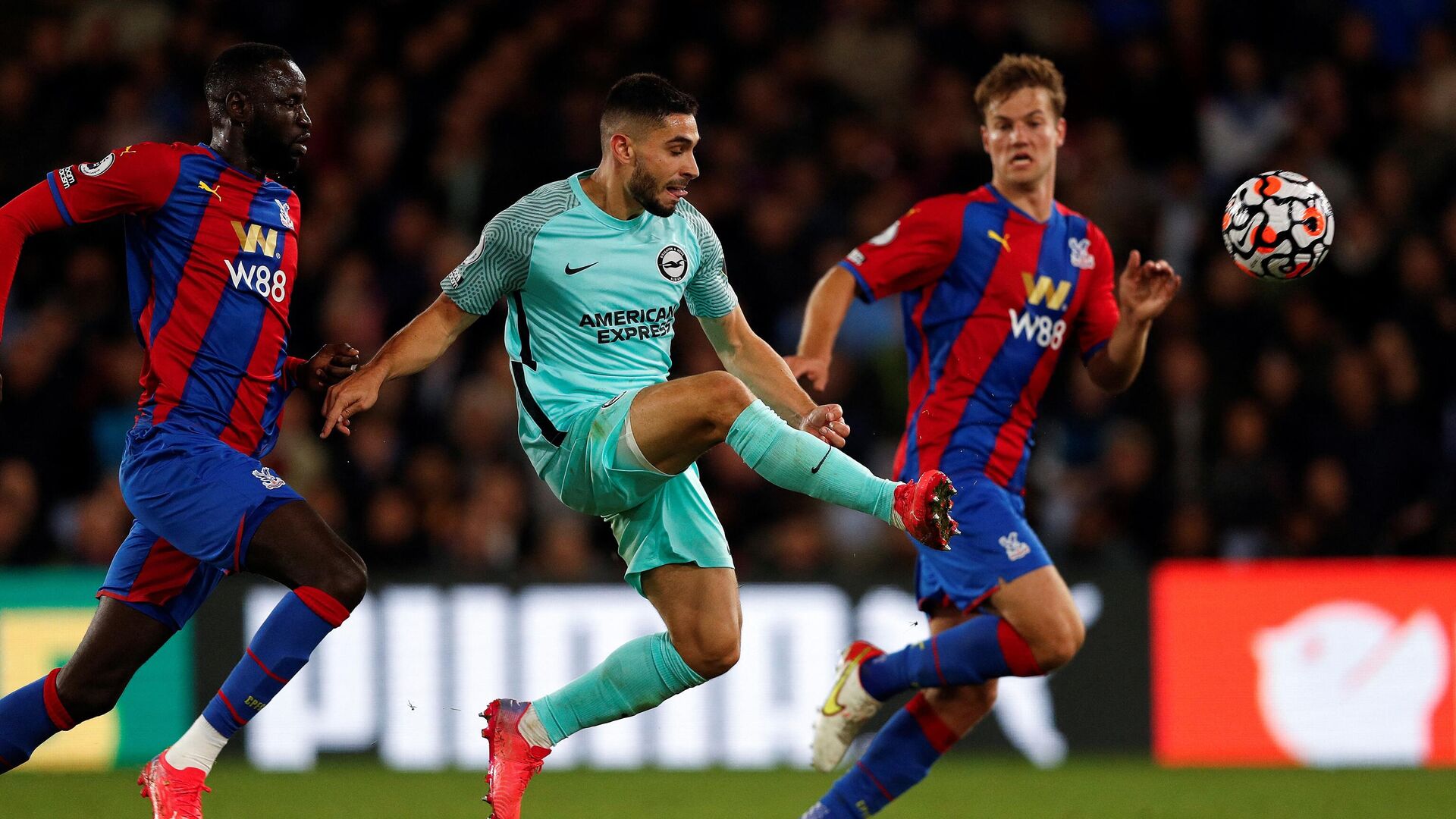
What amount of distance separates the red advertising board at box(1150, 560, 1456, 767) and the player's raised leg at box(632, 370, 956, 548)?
5303 mm

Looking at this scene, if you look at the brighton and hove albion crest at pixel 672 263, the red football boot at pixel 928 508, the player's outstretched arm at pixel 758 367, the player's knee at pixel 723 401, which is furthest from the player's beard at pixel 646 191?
the red football boot at pixel 928 508

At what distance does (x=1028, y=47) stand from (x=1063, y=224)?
6426 millimetres

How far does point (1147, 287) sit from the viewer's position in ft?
20.3

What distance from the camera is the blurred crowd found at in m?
10.2

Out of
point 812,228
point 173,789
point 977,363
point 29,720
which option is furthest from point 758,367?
point 812,228

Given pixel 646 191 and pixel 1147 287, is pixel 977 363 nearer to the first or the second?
pixel 1147 287

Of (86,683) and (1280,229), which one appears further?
(1280,229)

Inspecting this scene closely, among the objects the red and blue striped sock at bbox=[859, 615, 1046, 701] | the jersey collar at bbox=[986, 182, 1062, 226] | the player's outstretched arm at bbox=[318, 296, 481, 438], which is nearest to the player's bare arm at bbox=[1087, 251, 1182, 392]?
the jersey collar at bbox=[986, 182, 1062, 226]

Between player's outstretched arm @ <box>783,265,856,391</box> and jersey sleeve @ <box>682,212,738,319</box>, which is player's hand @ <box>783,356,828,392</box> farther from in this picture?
jersey sleeve @ <box>682,212,738,319</box>

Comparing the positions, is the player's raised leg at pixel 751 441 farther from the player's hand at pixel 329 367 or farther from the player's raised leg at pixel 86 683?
the player's raised leg at pixel 86 683

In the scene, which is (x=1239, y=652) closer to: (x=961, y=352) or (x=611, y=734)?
(x=611, y=734)

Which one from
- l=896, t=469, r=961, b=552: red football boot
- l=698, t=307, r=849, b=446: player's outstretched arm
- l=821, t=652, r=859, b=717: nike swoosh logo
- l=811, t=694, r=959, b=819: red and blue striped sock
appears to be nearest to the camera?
l=896, t=469, r=961, b=552: red football boot

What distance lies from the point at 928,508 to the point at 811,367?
148 cm

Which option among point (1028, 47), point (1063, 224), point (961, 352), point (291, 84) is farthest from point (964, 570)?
point (1028, 47)
